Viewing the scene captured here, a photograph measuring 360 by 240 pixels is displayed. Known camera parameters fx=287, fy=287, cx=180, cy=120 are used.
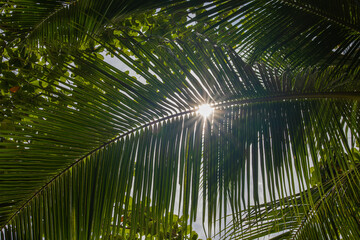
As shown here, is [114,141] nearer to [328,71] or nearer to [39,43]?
[39,43]

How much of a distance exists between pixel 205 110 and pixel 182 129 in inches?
7.2

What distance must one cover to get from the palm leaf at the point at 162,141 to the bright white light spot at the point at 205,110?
1.3 inches

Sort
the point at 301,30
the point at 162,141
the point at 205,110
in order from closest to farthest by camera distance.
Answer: the point at 162,141
the point at 205,110
the point at 301,30

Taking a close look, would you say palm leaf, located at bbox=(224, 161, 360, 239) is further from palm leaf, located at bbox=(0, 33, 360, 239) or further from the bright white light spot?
the bright white light spot

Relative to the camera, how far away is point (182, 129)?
4.96 ft

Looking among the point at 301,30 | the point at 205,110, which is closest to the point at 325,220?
the point at 205,110

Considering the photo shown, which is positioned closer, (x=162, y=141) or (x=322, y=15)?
(x=162, y=141)

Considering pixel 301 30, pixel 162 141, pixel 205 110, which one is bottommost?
pixel 162 141

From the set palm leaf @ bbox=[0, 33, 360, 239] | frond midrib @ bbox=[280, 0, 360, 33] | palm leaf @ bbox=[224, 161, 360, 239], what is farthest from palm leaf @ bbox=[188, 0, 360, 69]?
palm leaf @ bbox=[224, 161, 360, 239]

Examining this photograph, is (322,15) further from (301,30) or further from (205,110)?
(205,110)

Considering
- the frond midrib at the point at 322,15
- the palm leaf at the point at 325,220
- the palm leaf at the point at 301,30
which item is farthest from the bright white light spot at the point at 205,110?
the frond midrib at the point at 322,15

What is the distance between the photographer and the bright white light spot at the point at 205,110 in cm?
157

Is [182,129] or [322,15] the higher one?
[322,15]

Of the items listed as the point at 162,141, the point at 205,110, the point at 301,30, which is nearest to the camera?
the point at 162,141
